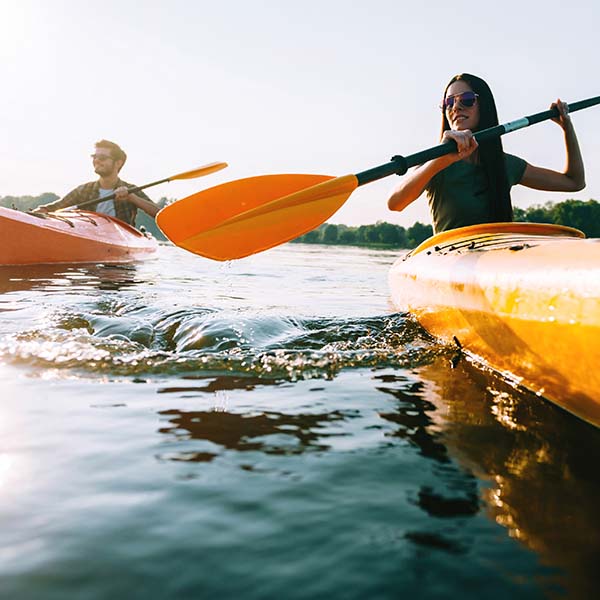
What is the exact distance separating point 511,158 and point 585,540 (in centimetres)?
374

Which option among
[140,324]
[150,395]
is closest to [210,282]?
[140,324]

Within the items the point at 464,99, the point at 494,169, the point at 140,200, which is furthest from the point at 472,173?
the point at 140,200

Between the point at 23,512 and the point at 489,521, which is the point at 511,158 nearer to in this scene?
the point at 489,521

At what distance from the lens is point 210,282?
8867 millimetres

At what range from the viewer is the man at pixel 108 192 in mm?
11289

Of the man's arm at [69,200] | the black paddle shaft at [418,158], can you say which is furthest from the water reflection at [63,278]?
the black paddle shaft at [418,158]

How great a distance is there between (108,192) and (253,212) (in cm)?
863

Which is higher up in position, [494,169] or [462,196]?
[494,169]

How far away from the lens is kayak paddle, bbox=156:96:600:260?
390cm

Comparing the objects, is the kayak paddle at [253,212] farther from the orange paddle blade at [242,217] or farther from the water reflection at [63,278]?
the water reflection at [63,278]

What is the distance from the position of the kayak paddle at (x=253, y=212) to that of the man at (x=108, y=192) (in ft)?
24.2

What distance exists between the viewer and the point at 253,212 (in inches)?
154

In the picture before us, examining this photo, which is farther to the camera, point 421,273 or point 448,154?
point 421,273

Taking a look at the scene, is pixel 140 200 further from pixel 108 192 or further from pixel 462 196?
pixel 462 196
